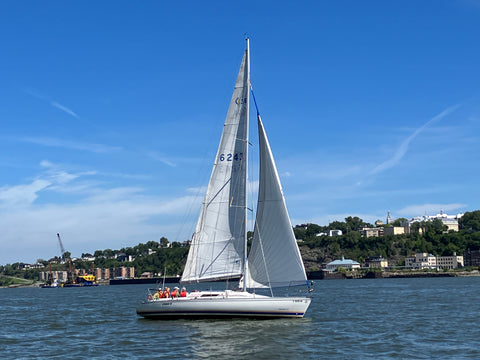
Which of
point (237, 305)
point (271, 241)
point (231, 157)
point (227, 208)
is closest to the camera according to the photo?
point (237, 305)

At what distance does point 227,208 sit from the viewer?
119ft

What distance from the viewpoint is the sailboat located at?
35.3 meters

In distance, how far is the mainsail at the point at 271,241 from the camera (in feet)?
116

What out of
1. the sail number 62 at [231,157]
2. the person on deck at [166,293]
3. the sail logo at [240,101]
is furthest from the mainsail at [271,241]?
the person on deck at [166,293]

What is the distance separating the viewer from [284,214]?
36094 mm

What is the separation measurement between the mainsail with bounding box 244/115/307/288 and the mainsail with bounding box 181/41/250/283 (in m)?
0.92

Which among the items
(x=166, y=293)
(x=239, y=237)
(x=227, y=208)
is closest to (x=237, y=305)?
(x=239, y=237)

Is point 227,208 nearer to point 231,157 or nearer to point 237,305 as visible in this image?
point 231,157

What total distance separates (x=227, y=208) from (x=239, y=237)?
177cm

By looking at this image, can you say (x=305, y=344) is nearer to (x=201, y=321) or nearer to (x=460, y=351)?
(x=460, y=351)

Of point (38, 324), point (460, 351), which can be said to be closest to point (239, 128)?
point (460, 351)

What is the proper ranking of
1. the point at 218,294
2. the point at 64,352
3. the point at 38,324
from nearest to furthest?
the point at 64,352
the point at 218,294
the point at 38,324

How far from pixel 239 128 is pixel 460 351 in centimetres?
1662

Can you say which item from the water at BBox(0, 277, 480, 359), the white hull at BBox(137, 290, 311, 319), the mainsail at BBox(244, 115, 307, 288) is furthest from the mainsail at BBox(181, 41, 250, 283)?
the water at BBox(0, 277, 480, 359)
